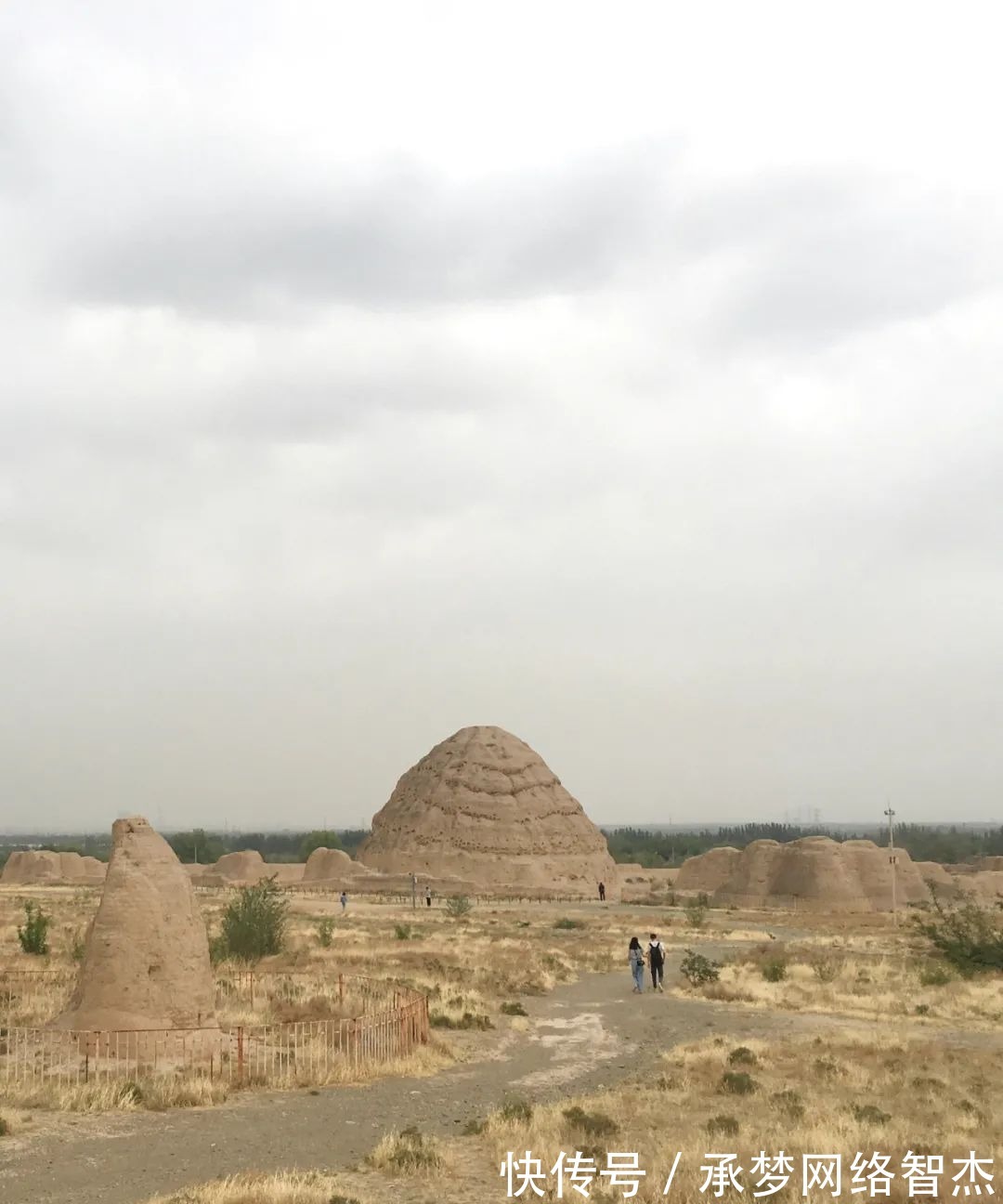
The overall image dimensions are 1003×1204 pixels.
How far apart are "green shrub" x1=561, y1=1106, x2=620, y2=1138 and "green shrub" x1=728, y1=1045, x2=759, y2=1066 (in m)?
3.63

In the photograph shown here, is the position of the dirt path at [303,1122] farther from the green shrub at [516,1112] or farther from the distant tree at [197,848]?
the distant tree at [197,848]

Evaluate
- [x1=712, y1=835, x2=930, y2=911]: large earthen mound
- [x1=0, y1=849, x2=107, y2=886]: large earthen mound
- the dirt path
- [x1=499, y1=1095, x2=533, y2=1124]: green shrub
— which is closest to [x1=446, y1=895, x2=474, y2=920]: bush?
[x1=712, y1=835, x2=930, y2=911]: large earthen mound

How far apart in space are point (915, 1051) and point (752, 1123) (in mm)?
5179

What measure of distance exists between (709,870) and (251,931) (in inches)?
1609

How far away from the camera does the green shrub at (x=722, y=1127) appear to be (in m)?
10.2

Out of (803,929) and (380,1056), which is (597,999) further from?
(803,929)

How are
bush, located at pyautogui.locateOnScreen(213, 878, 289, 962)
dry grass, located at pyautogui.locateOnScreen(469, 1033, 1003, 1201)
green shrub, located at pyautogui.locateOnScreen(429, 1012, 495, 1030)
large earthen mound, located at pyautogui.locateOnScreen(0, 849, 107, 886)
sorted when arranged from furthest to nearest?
1. large earthen mound, located at pyautogui.locateOnScreen(0, 849, 107, 886)
2. bush, located at pyautogui.locateOnScreen(213, 878, 289, 962)
3. green shrub, located at pyautogui.locateOnScreen(429, 1012, 495, 1030)
4. dry grass, located at pyautogui.locateOnScreen(469, 1033, 1003, 1201)

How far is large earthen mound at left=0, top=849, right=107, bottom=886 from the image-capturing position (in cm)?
6594

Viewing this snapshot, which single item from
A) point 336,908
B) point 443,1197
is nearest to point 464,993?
point 443,1197

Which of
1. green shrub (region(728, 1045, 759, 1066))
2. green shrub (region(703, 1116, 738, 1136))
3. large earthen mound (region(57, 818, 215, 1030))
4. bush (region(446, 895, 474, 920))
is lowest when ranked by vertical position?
bush (region(446, 895, 474, 920))

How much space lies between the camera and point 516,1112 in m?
10.8

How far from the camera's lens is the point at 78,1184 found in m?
8.54

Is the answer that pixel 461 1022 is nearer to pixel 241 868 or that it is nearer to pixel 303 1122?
pixel 303 1122

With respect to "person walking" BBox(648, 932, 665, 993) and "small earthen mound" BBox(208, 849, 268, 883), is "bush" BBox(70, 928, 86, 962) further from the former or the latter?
"small earthen mound" BBox(208, 849, 268, 883)
